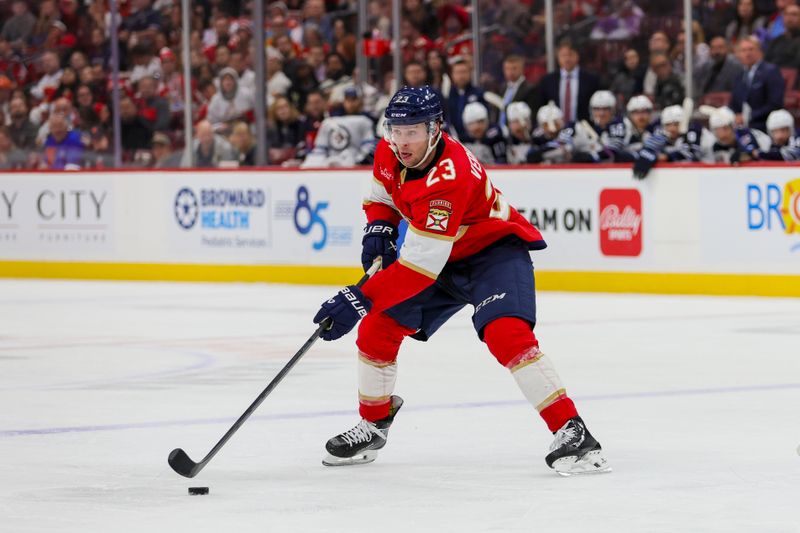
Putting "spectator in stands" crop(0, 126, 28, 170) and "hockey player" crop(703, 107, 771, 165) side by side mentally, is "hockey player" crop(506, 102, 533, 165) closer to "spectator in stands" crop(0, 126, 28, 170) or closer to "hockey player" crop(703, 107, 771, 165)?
"hockey player" crop(703, 107, 771, 165)

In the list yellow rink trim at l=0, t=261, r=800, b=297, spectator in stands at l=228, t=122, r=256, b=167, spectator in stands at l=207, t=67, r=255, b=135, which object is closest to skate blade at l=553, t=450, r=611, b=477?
yellow rink trim at l=0, t=261, r=800, b=297

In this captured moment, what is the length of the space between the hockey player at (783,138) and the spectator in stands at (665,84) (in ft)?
2.82

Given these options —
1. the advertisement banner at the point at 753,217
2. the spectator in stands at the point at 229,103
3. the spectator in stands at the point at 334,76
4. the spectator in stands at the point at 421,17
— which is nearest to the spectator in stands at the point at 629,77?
the advertisement banner at the point at 753,217

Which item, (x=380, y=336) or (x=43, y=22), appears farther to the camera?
(x=43, y=22)

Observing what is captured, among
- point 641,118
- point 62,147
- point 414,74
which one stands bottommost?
point 62,147

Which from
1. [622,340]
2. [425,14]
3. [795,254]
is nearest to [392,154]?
[622,340]

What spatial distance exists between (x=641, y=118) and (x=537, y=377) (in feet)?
25.8

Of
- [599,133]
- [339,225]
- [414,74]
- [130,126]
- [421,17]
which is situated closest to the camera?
[599,133]

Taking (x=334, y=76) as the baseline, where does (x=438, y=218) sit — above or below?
below

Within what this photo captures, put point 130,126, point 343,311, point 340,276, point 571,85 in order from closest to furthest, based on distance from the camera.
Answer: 1. point 343,311
2. point 571,85
3. point 340,276
4. point 130,126

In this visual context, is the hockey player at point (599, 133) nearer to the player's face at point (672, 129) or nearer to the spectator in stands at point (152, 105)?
the player's face at point (672, 129)

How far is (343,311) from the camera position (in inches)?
194

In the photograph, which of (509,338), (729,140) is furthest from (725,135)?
(509,338)

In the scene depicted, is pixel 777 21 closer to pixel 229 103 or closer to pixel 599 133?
pixel 599 133
